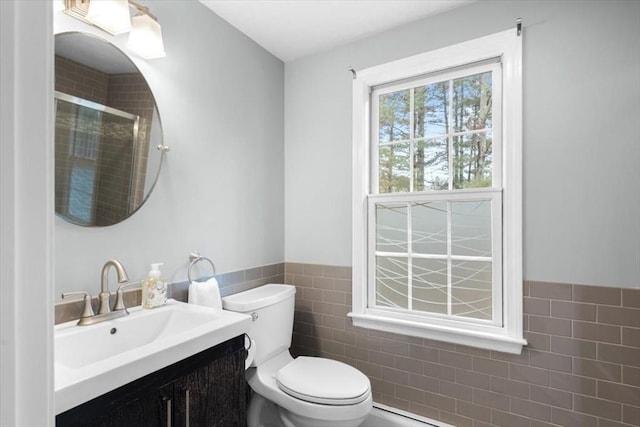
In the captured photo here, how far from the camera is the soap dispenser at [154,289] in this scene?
1.39m

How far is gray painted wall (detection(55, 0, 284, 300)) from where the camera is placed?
1.34m

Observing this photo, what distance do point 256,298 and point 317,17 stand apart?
1.62 metres

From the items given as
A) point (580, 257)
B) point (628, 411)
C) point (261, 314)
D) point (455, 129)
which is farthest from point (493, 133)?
point (261, 314)

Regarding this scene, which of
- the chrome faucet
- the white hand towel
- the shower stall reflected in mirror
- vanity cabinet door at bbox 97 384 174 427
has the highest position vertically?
the shower stall reflected in mirror

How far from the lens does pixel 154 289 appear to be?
140cm

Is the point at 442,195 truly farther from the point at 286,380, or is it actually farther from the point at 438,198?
the point at 286,380

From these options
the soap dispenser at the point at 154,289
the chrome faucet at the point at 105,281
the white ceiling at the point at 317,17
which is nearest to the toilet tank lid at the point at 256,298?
the soap dispenser at the point at 154,289

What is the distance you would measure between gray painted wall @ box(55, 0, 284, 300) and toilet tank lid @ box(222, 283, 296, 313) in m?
0.18

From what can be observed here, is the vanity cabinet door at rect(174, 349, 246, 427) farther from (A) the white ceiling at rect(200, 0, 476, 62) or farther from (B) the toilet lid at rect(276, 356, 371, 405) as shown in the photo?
(A) the white ceiling at rect(200, 0, 476, 62)

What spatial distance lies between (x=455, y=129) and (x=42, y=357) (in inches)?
77.8

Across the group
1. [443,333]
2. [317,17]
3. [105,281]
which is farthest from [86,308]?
[317,17]

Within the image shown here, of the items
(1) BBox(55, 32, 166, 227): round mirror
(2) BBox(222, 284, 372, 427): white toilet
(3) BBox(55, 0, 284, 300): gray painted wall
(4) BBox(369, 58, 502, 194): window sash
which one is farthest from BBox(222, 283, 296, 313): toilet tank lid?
(4) BBox(369, 58, 502, 194): window sash

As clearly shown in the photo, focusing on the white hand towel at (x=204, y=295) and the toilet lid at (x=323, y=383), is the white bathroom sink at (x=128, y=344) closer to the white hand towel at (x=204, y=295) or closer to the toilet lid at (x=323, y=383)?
the white hand towel at (x=204, y=295)

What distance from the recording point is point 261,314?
5.66 ft
